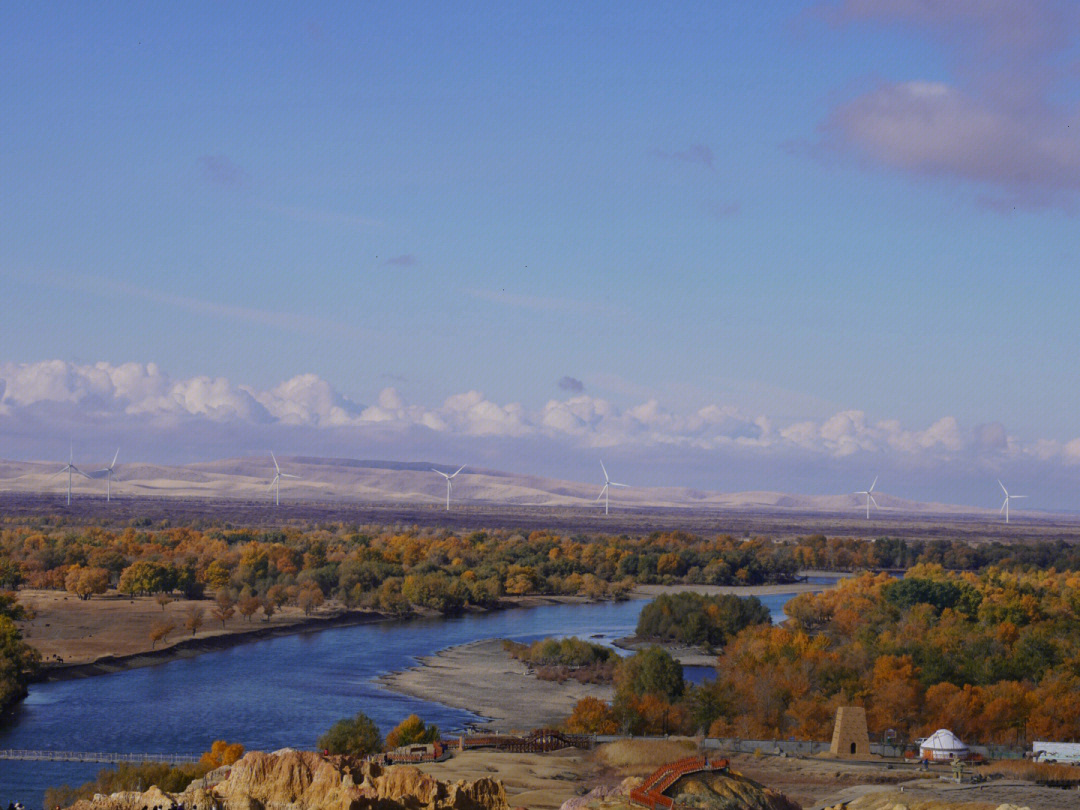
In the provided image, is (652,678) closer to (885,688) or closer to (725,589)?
(885,688)

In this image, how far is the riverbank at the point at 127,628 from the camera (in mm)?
74938

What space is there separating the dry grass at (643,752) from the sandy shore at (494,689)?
30.4 ft

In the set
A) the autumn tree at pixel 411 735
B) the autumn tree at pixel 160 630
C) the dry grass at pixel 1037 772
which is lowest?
the autumn tree at pixel 160 630

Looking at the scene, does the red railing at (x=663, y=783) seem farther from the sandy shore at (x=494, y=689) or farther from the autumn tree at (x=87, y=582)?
the autumn tree at (x=87, y=582)

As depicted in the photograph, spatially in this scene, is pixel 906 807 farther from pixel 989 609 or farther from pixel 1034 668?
pixel 989 609

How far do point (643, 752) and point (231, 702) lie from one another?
23862mm

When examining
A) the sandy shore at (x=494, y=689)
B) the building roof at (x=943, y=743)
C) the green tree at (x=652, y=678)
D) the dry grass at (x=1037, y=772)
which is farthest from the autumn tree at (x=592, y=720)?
the dry grass at (x=1037, y=772)

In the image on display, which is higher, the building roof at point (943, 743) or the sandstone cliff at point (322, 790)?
the sandstone cliff at point (322, 790)

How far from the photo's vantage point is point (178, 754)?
168ft

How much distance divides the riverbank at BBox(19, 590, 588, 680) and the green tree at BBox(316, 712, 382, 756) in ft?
81.8

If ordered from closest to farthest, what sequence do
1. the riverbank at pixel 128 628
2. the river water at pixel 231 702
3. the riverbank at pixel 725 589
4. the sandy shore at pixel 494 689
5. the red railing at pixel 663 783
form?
the red railing at pixel 663 783, the river water at pixel 231 702, the sandy shore at pixel 494 689, the riverbank at pixel 128 628, the riverbank at pixel 725 589

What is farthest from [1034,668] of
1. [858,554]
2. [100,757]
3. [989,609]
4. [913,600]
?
[858,554]

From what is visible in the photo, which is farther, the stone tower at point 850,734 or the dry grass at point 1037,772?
the stone tower at point 850,734

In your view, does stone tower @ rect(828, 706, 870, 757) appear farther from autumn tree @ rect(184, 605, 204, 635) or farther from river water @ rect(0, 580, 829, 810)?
autumn tree @ rect(184, 605, 204, 635)
